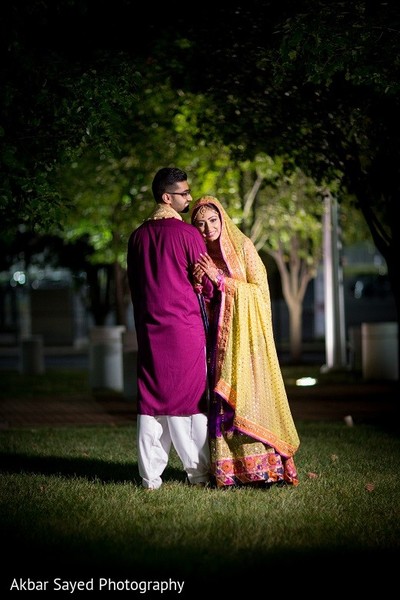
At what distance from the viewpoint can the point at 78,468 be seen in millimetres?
8742

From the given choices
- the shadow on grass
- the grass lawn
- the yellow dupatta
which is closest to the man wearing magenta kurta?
the yellow dupatta

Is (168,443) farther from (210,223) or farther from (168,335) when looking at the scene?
(210,223)

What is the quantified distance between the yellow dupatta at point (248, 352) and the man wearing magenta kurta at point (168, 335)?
19 cm

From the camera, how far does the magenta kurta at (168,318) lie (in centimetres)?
706

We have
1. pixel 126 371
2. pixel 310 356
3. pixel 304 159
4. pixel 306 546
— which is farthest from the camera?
pixel 310 356

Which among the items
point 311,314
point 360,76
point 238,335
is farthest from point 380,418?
point 311,314

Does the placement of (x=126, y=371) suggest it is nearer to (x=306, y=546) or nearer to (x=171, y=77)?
(x=171, y=77)

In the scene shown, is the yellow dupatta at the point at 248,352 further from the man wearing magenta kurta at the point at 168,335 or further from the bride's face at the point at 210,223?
the man wearing magenta kurta at the point at 168,335

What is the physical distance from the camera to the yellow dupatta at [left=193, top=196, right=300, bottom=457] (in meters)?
7.27

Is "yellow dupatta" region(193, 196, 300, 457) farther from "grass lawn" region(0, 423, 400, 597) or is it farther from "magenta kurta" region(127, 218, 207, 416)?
"grass lawn" region(0, 423, 400, 597)

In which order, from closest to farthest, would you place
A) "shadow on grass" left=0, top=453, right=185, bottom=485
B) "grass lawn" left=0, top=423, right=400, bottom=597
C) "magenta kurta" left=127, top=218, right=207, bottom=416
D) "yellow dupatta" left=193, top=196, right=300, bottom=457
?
"grass lawn" left=0, top=423, right=400, bottom=597 < "magenta kurta" left=127, top=218, right=207, bottom=416 < "yellow dupatta" left=193, top=196, right=300, bottom=457 < "shadow on grass" left=0, top=453, right=185, bottom=485

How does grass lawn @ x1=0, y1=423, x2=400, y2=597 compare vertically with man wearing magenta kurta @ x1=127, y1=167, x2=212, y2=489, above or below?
below

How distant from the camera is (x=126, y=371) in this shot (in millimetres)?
15641

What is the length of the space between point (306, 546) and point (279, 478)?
5.86ft
